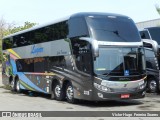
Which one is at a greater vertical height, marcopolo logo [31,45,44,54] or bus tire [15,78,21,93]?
marcopolo logo [31,45,44,54]

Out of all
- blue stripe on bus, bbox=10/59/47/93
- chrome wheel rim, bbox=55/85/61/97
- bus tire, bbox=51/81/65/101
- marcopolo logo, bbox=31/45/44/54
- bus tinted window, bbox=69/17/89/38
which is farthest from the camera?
blue stripe on bus, bbox=10/59/47/93

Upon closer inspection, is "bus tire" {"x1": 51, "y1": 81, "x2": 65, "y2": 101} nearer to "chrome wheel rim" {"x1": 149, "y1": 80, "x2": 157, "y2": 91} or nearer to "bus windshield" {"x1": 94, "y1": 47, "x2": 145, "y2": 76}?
"bus windshield" {"x1": 94, "y1": 47, "x2": 145, "y2": 76}

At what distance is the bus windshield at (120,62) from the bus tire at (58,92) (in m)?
3.30

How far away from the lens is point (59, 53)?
17453 millimetres

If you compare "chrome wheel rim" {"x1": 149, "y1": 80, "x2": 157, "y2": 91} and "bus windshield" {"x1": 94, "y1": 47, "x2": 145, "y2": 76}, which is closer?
"bus windshield" {"x1": 94, "y1": 47, "x2": 145, "y2": 76}

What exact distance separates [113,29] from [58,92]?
4.25 metres

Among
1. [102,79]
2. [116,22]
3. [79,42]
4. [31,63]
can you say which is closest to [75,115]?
[102,79]

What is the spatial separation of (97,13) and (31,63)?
6660mm

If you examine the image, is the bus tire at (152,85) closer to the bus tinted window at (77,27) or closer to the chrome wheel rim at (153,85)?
the chrome wheel rim at (153,85)

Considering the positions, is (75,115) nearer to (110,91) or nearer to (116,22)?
(110,91)

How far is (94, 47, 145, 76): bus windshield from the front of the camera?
1469cm

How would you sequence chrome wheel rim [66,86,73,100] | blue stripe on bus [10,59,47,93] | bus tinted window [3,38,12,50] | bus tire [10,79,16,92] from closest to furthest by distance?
chrome wheel rim [66,86,73,100]
blue stripe on bus [10,59,47,93]
bus tire [10,79,16,92]
bus tinted window [3,38,12,50]

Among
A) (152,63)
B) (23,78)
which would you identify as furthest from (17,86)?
(152,63)

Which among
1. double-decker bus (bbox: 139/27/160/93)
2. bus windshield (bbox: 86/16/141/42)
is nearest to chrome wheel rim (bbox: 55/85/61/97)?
bus windshield (bbox: 86/16/141/42)
